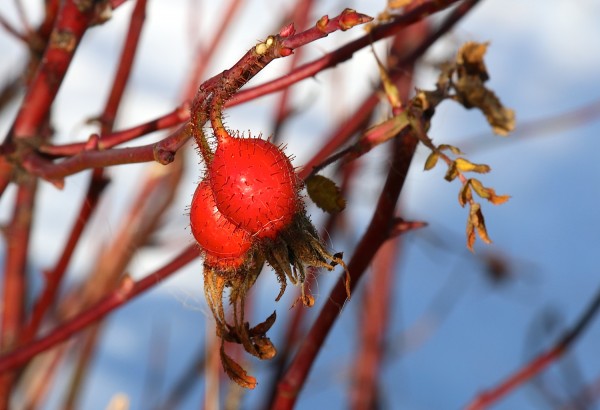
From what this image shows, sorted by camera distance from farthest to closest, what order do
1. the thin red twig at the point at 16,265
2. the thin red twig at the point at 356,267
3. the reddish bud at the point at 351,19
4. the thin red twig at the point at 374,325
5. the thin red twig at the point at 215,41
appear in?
the thin red twig at the point at 374,325, the thin red twig at the point at 215,41, the thin red twig at the point at 16,265, the thin red twig at the point at 356,267, the reddish bud at the point at 351,19

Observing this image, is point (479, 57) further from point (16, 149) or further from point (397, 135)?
point (16, 149)

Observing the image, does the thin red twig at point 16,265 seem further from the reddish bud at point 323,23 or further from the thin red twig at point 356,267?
the reddish bud at point 323,23

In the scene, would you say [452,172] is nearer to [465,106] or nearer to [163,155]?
[465,106]

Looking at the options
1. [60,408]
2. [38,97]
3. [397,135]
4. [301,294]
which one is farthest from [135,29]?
[60,408]

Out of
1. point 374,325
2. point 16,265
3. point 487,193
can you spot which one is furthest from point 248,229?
point 374,325

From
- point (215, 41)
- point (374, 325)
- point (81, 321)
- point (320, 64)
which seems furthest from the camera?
point (374, 325)

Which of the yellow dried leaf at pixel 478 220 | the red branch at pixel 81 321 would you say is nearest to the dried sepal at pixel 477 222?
the yellow dried leaf at pixel 478 220

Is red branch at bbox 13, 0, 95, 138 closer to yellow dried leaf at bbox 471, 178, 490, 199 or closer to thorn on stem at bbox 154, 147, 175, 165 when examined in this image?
thorn on stem at bbox 154, 147, 175, 165
